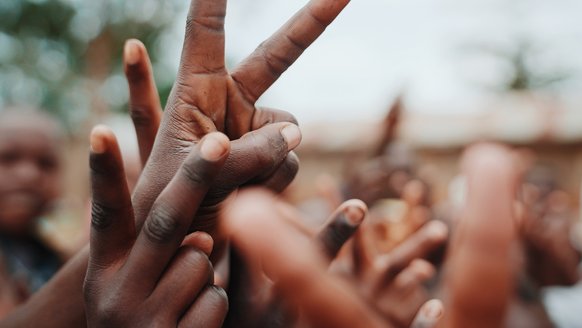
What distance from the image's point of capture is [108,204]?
978 mm

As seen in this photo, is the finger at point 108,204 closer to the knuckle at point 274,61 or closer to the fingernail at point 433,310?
the knuckle at point 274,61

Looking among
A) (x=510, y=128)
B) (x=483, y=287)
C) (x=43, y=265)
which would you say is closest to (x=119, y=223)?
(x=483, y=287)

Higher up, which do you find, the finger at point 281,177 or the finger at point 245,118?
the finger at point 245,118

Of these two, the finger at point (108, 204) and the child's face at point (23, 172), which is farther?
the child's face at point (23, 172)

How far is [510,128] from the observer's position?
11195mm

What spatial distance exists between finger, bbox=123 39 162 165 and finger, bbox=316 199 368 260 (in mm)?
500

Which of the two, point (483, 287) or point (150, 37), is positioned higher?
point (483, 287)

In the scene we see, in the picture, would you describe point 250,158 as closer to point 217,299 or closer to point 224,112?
point 224,112

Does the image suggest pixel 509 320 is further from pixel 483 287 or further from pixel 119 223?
pixel 119 223

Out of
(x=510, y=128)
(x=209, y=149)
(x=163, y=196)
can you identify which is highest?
(x=209, y=149)

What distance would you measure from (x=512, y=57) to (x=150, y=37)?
13750 millimetres

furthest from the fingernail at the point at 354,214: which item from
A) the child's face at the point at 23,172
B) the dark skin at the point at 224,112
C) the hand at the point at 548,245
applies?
the hand at the point at 548,245

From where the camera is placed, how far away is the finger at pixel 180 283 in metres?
1.01

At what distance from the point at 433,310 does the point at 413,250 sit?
2.11 ft
